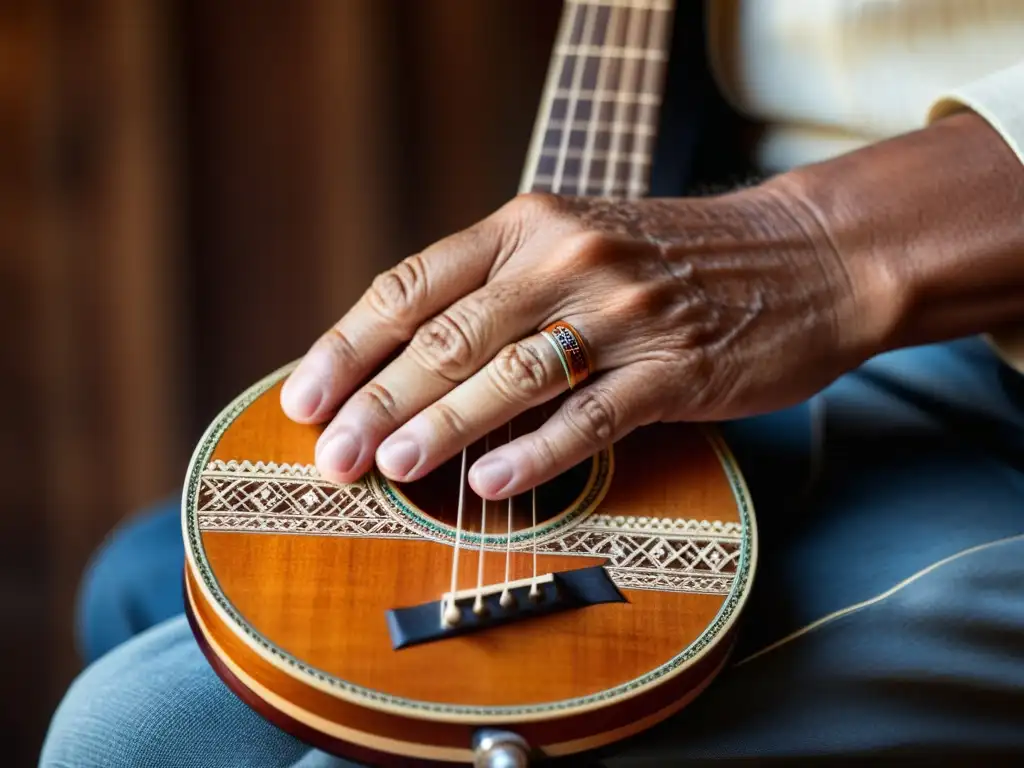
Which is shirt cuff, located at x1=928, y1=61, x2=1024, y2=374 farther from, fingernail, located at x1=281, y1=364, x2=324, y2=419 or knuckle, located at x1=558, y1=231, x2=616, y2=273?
fingernail, located at x1=281, y1=364, x2=324, y2=419

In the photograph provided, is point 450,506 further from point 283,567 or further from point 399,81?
point 399,81

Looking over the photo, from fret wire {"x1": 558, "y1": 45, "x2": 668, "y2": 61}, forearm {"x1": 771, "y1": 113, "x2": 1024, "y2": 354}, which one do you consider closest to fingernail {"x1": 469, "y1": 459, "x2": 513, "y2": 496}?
forearm {"x1": 771, "y1": 113, "x2": 1024, "y2": 354}

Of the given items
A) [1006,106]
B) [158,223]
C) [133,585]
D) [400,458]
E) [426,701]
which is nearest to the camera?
[426,701]

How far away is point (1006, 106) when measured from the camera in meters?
0.75

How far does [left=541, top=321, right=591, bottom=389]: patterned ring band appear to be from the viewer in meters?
0.69

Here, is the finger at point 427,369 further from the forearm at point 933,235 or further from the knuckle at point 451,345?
the forearm at point 933,235

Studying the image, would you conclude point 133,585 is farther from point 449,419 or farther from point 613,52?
point 613,52

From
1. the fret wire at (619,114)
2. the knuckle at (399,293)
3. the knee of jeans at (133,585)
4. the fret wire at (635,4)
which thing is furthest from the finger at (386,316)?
the fret wire at (635,4)

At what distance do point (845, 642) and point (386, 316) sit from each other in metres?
0.39

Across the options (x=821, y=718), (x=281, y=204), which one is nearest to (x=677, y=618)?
(x=821, y=718)

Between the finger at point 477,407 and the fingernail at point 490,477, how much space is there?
0.08 ft

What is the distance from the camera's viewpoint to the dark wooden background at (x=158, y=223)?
160 cm

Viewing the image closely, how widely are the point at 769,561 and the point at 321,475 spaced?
0.34m

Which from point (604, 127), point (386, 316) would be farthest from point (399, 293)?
point (604, 127)
